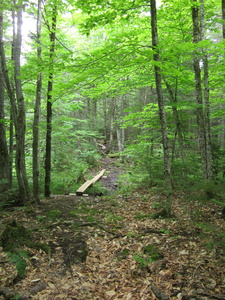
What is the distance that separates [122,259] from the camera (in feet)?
14.7

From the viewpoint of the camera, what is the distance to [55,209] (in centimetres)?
738

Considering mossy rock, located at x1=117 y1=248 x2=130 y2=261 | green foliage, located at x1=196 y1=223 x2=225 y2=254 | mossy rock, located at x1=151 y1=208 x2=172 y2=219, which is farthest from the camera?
mossy rock, located at x1=151 y1=208 x2=172 y2=219

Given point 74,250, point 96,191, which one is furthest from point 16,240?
point 96,191

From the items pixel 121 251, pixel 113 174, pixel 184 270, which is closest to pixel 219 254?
pixel 184 270

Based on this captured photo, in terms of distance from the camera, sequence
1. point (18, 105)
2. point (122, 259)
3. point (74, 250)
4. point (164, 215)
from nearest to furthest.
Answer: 1. point (122, 259)
2. point (74, 250)
3. point (164, 215)
4. point (18, 105)

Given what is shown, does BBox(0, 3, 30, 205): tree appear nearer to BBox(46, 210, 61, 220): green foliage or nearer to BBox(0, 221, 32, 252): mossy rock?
BBox(46, 210, 61, 220): green foliage

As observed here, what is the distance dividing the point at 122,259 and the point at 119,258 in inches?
3.3

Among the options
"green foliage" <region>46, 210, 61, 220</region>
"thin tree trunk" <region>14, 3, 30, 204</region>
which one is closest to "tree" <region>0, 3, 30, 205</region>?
"thin tree trunk" <region>14, 3, 30, 204</region>

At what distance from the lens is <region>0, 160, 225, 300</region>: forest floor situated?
3.45 metres

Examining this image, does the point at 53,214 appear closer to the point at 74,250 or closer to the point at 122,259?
the point at 74,250

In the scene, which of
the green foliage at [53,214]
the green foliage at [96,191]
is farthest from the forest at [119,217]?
the green foliage at [96,191]

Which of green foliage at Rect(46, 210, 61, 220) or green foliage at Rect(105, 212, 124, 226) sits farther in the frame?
green foliage at Rect(46, 210, 61, 220)

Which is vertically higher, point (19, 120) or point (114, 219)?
point (19, 120)

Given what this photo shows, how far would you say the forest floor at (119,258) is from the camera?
3.45 m
